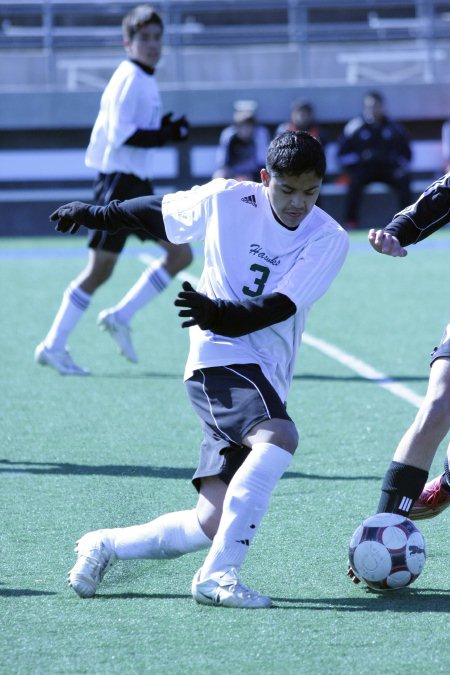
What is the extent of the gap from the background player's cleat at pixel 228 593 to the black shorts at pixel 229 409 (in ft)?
1.14

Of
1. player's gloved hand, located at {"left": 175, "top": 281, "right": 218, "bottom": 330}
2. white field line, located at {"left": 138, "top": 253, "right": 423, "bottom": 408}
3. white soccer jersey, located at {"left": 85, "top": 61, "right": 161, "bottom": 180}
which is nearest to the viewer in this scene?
player's gloved hand, located at {"left": 175, "top": 281, "right": 218, "bottom": 330}

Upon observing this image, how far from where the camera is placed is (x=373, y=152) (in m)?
18.5

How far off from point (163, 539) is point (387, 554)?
704 millimetres

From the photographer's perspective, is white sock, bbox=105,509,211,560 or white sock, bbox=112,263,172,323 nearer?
white sock, bbox=105,509,211,560

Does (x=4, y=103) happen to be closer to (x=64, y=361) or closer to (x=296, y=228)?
(x=64, y=361)

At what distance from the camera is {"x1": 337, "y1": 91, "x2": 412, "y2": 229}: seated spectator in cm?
1848

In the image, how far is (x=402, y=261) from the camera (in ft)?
49.1

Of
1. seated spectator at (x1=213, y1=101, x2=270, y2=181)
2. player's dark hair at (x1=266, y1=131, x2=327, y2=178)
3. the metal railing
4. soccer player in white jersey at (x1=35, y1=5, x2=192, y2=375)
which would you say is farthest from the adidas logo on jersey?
the metal railing

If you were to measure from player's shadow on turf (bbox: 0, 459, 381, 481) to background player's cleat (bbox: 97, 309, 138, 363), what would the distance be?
271 cm

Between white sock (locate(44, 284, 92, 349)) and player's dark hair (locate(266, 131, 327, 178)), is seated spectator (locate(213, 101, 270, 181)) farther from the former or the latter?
player's dark hair (locate(266, 131, 327, 178))

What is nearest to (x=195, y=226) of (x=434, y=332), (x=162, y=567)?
(x=162, y=567)

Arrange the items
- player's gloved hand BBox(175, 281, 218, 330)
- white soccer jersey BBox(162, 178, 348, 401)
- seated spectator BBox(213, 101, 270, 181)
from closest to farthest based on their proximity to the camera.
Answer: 1. player's gloved hand BBox(175, 281, 218, 330)
2. white soccer jersey BBox(162, 178, 348, 401)
3. seated spectator BBox(213, 101, 270, 181)

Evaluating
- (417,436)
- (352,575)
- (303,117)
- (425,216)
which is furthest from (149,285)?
(303,117)

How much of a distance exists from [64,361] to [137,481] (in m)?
2.79
